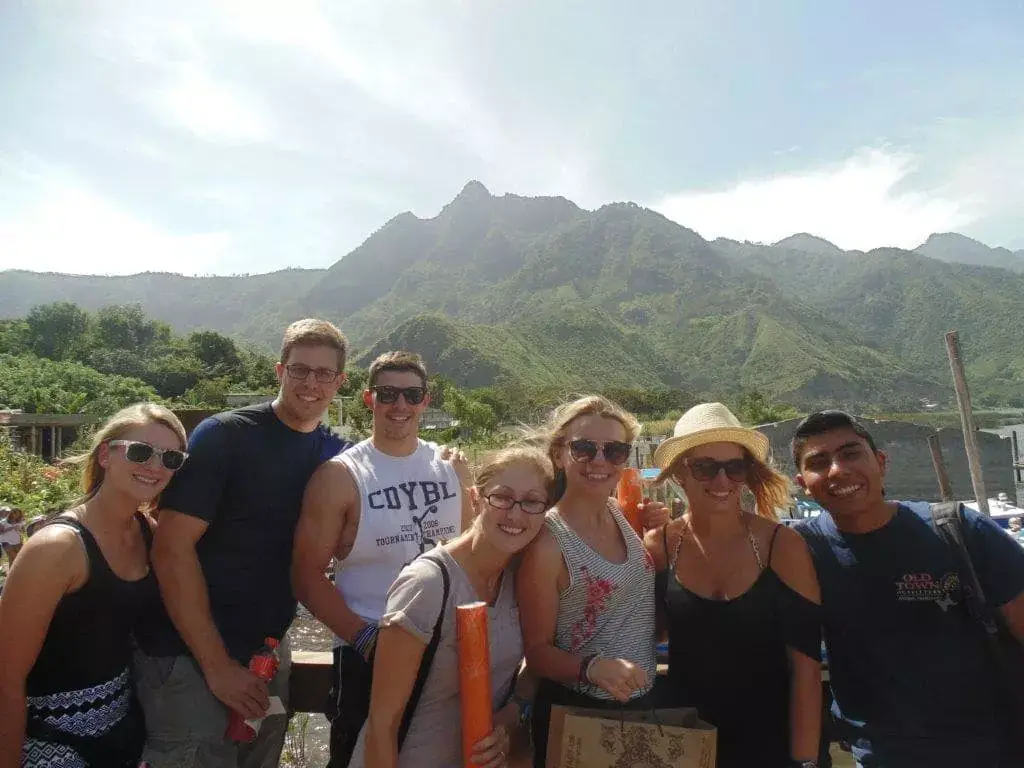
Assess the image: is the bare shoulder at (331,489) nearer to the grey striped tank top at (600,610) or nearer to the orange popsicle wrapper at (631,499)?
the grey striped tank top at (600,610)

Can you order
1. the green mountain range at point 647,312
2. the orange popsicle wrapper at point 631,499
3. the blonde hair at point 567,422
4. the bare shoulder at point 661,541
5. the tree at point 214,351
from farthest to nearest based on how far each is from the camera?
1. the green mountain range at point 647,312
2. the tree at point 214,351
3. the orange popsicle wrapper at point 631,499
4. the bare shoulder at point 661,541
5. the blonde hair at point 567,422

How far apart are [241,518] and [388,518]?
544mm

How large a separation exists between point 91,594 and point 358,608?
85cm

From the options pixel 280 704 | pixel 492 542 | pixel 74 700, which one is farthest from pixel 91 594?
pixel 492 542

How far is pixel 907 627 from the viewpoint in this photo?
205cm

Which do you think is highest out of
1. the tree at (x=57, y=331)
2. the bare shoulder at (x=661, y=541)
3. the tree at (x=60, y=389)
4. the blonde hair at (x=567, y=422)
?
the tree at (x=57, y=331)

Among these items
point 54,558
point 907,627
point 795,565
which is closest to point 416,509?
point 54,558

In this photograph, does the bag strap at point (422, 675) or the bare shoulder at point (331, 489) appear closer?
the bag strap at point (422, 675)

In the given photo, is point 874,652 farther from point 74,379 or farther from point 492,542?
point 74,379

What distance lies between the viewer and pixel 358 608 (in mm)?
2271

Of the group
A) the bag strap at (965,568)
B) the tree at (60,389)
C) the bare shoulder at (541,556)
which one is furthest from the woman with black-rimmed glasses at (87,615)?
the tree at (60,389)

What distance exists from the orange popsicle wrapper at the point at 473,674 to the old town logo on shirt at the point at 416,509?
2.62 ft

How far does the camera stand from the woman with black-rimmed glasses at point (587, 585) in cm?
187

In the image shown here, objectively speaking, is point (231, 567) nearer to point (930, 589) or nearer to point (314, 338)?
point (314, 338)
